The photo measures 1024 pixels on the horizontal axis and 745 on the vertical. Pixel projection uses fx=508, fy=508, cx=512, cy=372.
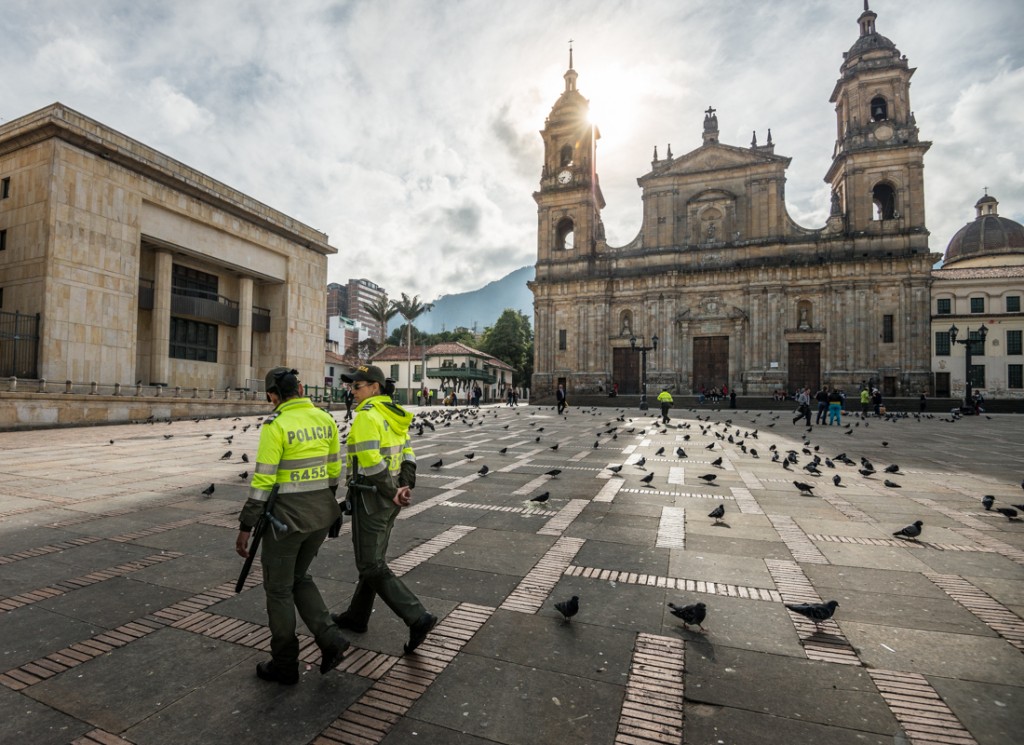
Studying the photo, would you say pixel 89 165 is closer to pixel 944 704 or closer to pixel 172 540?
pixel 172 540

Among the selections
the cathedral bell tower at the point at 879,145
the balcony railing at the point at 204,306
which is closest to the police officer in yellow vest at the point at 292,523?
the balcony railing at the point at 204,306

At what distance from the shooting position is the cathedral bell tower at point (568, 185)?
46.4 meters

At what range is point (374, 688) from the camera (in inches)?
105

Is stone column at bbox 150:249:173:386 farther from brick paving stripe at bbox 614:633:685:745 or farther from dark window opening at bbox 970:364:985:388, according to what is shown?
dark window opening at bbox 970:364:985:388

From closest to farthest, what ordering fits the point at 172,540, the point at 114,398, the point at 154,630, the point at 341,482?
the point at 154,630 → the point at 172,540 → the point at 341,482 → the point at 114,398

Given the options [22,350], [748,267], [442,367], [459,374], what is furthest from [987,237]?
[22,350]

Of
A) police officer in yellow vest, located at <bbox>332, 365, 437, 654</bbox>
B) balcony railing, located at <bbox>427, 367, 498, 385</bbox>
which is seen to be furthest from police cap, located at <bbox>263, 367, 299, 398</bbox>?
balcony railing, located at <bbox>427, 367, 498, 385</bbox>

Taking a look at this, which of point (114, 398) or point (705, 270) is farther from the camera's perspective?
point (705, 270)

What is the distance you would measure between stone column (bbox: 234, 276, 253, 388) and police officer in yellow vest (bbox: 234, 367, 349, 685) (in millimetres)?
30969

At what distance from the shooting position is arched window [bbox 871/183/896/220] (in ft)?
133

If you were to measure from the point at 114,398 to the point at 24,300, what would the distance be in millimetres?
5540

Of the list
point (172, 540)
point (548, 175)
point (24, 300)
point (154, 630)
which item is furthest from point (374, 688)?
point (548, 175)

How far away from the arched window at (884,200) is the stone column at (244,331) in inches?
1844

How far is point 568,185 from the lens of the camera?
4650 cm
